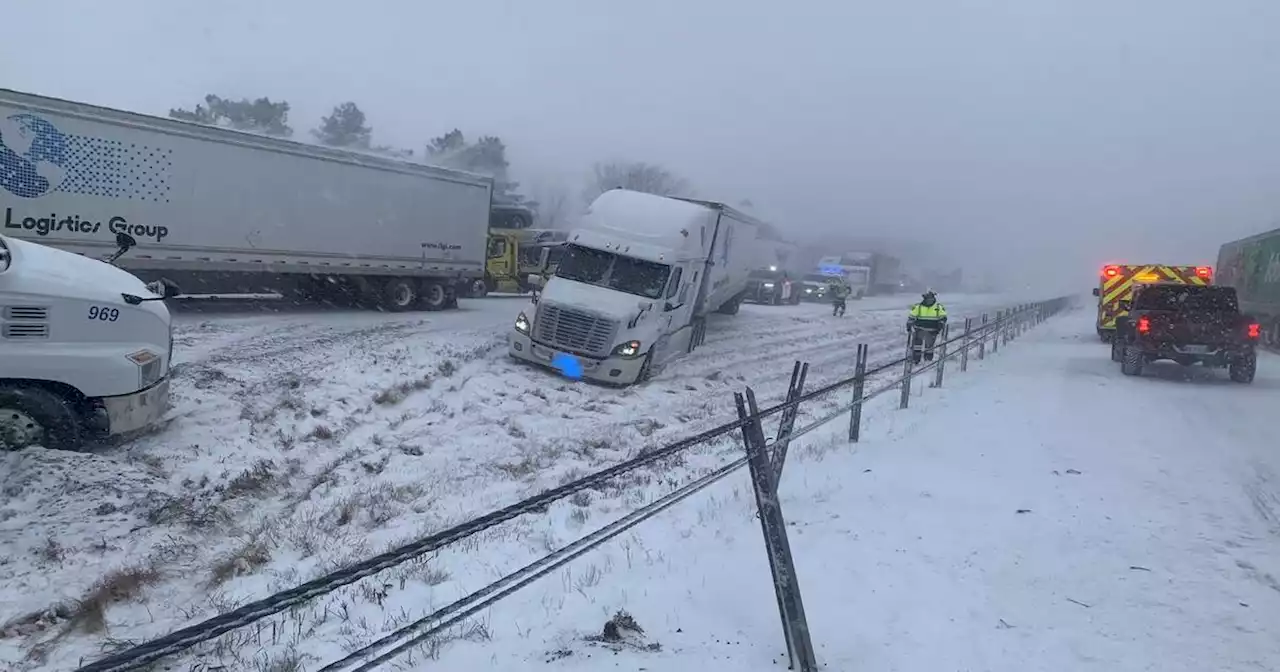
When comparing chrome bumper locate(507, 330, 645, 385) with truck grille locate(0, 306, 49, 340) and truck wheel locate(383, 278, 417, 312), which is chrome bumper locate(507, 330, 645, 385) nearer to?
truck wheel locate(383, 278, 417, 312)

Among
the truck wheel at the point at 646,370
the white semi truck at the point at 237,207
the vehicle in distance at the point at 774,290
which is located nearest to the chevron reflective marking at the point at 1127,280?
the vehicle in distance at the point at 774,290

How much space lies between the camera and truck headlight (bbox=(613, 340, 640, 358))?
15.1m

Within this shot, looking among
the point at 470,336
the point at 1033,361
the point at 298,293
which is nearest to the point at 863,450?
the point at 470,336

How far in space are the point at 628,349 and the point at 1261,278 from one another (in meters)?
23.6

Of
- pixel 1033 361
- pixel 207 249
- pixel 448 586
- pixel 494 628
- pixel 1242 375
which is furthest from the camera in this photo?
pixel 1033 361

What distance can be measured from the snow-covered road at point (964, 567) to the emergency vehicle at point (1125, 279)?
1664cm

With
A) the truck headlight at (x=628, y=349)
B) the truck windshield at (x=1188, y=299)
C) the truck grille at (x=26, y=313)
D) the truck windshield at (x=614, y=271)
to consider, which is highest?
the truck windshield at (x=1188, y=299)

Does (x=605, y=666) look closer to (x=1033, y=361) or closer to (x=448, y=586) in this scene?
(x=448, y=586)

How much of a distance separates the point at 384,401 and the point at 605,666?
29.2 ft

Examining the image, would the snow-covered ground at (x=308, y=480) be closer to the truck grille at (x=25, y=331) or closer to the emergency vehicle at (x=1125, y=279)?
the truck grille at (x=25, y=331)

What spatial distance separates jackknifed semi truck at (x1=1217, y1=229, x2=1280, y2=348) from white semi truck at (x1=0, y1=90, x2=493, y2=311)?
71.3 feet

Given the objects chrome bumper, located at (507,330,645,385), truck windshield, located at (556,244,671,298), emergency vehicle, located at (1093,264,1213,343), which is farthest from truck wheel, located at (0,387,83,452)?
emergency vehicle, located at (1093,264,1213,343)

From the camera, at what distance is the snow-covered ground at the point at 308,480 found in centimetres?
595

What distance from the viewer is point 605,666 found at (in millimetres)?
4273
